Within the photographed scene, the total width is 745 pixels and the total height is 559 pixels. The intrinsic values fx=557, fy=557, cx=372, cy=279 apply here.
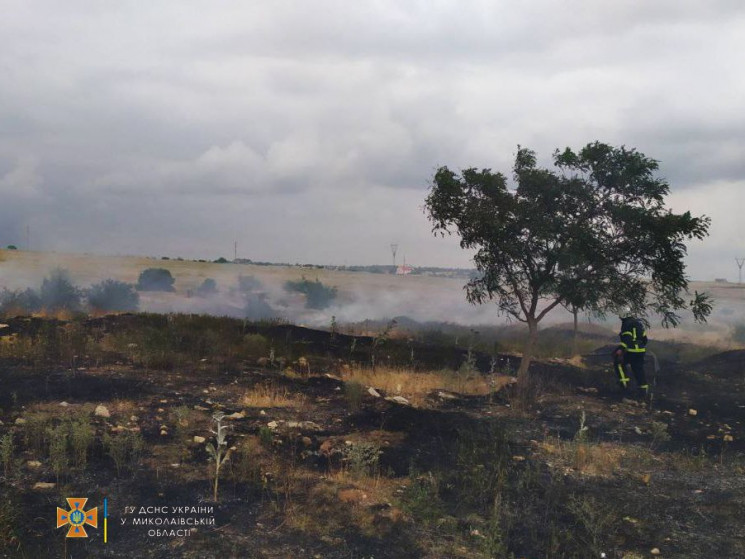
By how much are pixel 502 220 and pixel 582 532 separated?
6.86 m

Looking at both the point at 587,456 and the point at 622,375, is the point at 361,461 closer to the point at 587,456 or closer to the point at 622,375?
the point at 587,456

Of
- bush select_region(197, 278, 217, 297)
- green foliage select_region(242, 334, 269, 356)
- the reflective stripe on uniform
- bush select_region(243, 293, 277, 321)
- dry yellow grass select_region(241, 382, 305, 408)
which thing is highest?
bush select_region(197, 278, 217, 297)

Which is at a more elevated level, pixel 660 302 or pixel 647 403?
pixel 660 302

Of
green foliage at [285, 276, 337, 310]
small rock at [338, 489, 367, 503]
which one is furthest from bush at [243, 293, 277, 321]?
small rock at [338, 489, 367, 503]

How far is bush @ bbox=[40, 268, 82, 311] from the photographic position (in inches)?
972

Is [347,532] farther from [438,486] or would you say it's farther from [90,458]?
[90,458]

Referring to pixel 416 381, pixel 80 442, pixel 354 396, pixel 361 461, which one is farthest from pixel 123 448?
pixel 416 381

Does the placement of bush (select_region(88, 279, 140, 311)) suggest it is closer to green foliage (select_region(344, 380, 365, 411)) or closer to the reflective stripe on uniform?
green foliage (select_region(344, 380, 365, 411))

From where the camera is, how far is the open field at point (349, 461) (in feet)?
17.6

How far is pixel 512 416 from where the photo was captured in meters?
10.4

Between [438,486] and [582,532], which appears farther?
[438,486]

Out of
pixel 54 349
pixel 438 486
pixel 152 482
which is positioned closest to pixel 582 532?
pixel 438 486

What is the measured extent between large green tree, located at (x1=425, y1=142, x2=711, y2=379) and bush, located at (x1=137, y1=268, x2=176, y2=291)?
2695cm

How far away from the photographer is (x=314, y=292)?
38062 mm
